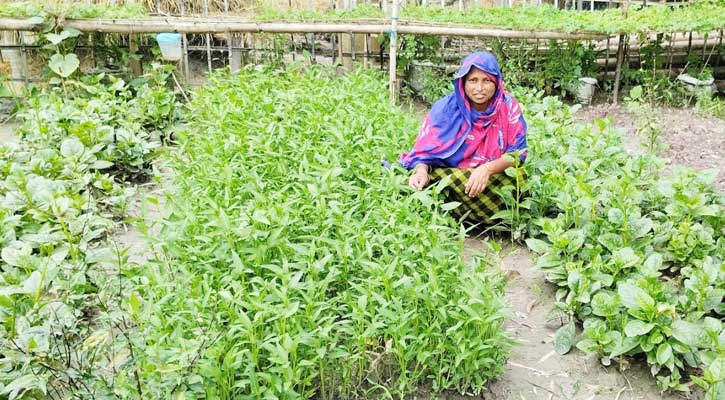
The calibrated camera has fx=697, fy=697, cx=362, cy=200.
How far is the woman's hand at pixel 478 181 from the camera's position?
13.1ft

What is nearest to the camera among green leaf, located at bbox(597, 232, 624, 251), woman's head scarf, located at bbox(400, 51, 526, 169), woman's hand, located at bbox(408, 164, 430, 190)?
green leaf, located at bbox(597, 232, 624, 251)

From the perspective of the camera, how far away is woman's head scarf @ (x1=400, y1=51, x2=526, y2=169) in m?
4.18

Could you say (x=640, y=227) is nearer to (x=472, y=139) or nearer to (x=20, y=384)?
(x=472, y=139)

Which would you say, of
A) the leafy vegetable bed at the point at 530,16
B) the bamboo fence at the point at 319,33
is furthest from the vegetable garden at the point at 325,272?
the leafy vegetable bed at the point at 530,16

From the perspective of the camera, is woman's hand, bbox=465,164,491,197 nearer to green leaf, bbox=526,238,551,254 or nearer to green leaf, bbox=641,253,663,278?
green leaf, bbox=526,238,551,254

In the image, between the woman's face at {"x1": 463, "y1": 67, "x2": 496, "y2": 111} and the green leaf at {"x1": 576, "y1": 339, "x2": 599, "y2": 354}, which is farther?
the woman's face at {"x1": 463, "y1": 67, "x2": 496, "y2": 111}

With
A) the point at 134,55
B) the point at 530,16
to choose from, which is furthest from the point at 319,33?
the point at 530,16

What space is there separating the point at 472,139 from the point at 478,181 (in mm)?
375

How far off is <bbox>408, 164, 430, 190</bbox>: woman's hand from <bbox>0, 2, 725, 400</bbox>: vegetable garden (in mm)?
145

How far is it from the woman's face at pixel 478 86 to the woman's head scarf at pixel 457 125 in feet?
0.13

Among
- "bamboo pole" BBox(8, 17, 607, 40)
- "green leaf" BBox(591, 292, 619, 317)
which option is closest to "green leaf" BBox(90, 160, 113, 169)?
"bamboo pole" BBox(8, 17, 607, 40)

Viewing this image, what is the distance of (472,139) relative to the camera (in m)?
4.25

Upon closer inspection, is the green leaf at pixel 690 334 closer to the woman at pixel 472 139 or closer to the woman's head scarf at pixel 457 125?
the woman at pixel 472 139

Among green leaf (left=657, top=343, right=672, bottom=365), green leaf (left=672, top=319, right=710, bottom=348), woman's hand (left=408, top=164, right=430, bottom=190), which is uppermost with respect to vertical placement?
woman's hand (left=408, top=164, right=430, bottom=190)
